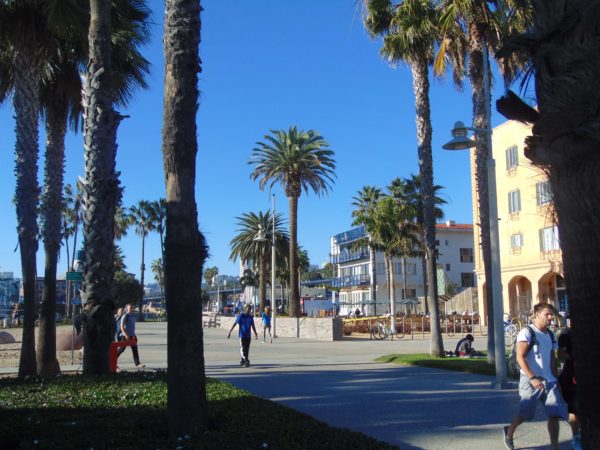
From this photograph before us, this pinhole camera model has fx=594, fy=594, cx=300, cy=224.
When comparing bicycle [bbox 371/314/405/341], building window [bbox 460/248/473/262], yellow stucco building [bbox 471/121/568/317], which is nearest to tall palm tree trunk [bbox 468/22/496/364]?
bicycle [bbox 371/314/405/341]

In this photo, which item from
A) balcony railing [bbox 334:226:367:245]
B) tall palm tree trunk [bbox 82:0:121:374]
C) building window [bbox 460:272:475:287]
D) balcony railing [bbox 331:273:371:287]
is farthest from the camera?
balcony railing [bbox 334:226:367:245]

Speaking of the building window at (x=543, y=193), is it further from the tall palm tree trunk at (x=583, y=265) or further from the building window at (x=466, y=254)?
the building window at (x=466, y=254)

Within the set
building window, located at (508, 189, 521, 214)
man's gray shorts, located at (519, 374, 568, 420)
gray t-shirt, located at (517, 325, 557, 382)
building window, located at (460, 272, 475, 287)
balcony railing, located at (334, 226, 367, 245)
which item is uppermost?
balcony railing, located at (334, 226, 367, 245)

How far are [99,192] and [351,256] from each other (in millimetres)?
69499

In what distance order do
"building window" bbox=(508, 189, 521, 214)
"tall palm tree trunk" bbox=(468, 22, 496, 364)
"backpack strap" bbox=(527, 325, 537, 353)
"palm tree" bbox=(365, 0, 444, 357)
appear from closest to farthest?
"backpack strap" bbox=(527, 325, 537, 353), "tall palm tree trunk" bbox=(468, 22, 496, 364), "palm tree" bbox=(365, 0, 444, 357), "building window" bbox=(508, 189, 521, 214)

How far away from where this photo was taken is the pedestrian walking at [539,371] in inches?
231

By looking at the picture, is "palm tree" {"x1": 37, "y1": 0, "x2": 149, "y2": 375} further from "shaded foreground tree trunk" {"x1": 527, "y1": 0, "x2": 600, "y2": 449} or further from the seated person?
"shaded foreground tree trunk" {"x1": 527, "y1": 0, "x2": 600, "y2": 449}

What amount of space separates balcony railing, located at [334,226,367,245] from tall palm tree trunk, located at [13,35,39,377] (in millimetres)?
64007

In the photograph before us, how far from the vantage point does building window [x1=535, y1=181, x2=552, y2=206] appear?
3.15m

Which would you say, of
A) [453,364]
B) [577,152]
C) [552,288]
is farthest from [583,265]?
[552,288]

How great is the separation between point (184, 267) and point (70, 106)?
10.6 m

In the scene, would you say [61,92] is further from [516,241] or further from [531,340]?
[516,241]

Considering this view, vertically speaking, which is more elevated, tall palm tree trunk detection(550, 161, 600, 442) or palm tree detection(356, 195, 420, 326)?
palm tree detection(356, 195, 420, 326)

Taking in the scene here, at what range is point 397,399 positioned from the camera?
9891mm
